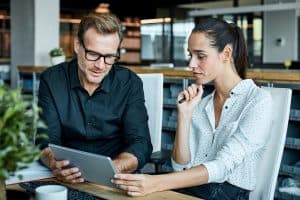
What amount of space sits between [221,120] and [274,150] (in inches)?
8.8

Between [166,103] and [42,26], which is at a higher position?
[42,26]

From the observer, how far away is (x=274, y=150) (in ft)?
5.73

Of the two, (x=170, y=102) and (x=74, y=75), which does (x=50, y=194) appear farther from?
(x=170, y=102)

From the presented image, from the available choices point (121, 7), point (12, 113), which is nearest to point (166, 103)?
point (12, 113)

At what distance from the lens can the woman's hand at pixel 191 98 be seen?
1.87m

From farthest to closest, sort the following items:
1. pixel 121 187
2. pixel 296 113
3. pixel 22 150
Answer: pixel 296 113 < pixel 121 187 < pixel 22 150

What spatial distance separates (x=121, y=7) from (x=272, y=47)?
429 centimetres

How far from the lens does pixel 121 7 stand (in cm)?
1245

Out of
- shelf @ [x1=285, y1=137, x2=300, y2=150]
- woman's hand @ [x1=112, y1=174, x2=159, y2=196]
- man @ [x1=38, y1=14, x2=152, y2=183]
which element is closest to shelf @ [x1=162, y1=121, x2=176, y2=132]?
shelf @ [x1=285, y1=137, x2=300, y2=150]

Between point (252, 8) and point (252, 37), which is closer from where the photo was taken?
point (252, 8)

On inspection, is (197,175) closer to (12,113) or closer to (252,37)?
(12,113)

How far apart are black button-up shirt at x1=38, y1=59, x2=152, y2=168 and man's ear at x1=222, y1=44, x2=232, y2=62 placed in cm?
44

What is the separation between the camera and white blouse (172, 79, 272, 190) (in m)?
1.63

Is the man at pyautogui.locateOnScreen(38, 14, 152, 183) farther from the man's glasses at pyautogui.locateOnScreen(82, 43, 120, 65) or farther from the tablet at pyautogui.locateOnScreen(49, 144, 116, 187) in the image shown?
the tablet at pyautogui.locateOnScreen(49, 144, 116, 187)
